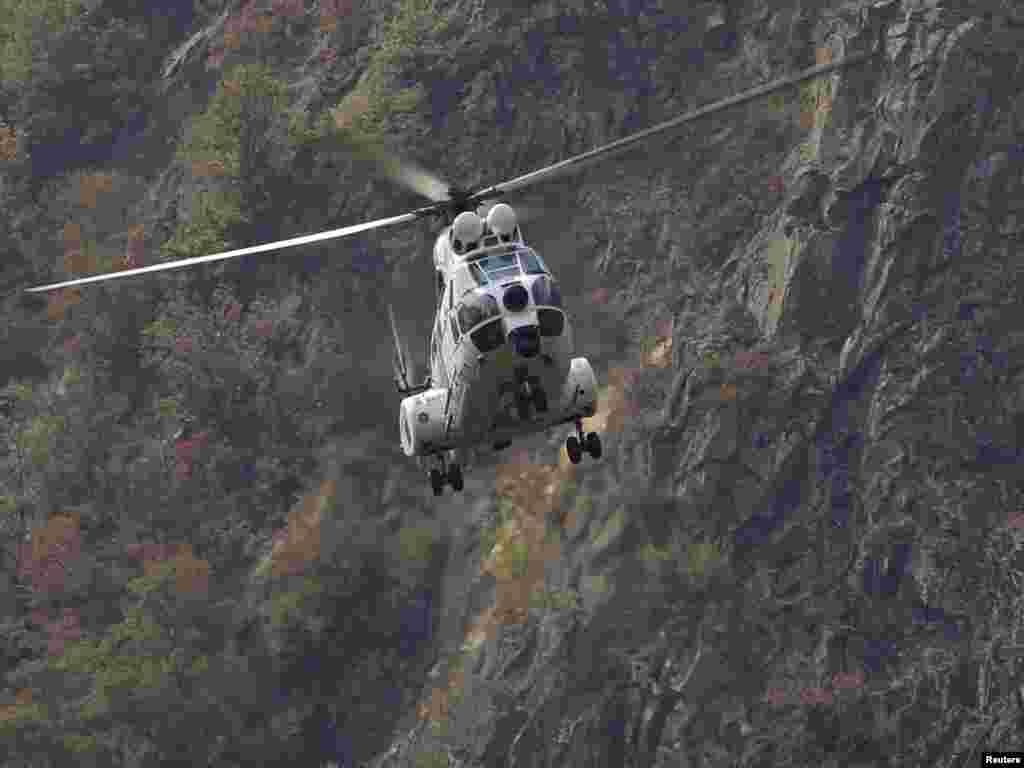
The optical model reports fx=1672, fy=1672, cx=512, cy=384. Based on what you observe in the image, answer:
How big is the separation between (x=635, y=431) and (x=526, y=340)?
2572cm

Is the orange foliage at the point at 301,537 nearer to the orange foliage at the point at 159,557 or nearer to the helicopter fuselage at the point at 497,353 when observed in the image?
the orange foliage at the point at 159,557

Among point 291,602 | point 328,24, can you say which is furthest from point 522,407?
point 328,24

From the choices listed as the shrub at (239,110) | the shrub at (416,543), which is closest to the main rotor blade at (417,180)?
the shrub at (416,543)

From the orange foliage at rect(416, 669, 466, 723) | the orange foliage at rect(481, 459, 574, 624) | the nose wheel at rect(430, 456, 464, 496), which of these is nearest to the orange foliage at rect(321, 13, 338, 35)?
the orange foliage at rect(481, 459, 574, 624)

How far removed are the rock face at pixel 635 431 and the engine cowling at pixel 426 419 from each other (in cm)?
2175

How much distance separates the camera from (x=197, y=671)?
61.5m

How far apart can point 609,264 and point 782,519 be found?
482 inches

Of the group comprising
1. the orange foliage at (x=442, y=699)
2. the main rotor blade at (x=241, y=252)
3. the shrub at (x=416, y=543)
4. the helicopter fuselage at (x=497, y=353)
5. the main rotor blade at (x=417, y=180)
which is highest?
the main rotor blade at (x=417, y=180)

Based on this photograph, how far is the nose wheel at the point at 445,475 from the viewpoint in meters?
34.5

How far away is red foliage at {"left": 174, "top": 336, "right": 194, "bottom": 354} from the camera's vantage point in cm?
6512

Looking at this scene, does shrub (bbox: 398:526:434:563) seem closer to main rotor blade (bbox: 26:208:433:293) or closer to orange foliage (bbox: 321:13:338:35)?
orange foliage (bbox: 321:13:338:35)

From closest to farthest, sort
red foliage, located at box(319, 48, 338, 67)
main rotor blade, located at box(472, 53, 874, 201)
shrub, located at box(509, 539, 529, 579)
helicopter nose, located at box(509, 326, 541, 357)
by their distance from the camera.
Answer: main rotor blade, located at box(472, 53, 874, 201), helicopter nose, located at box(509, 326, 541, 357), shrub, located at box(509, 539, 529, 579), red foliage, located at box(319, 48, 338, 67)

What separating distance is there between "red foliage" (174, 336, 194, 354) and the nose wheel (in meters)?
31.6

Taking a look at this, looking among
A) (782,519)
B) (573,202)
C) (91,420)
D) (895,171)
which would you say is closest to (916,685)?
(782,519)
